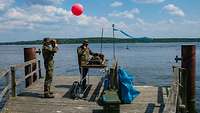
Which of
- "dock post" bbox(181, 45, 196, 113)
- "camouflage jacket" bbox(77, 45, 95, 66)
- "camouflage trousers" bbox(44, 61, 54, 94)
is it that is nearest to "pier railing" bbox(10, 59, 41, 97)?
"camouflage trousers" bbox(44, 61, 54, 94)

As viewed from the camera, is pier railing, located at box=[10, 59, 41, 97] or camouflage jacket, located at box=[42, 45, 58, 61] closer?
camouflage jacket, located at box=[42, 45, 58, 61]

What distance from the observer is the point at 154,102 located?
36.2 feet

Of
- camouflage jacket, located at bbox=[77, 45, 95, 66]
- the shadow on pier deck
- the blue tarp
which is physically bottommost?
the shadow on pier deck

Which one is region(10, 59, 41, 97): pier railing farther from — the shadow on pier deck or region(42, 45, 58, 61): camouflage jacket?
region(42, 45, 58, 61): camouflage jacket

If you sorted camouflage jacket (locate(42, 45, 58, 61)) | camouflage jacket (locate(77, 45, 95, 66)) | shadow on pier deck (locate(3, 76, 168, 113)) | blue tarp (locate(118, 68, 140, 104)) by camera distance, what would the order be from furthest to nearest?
camouflage jacket (locate(77, 45, 95, 66)), camouflage jacket (locate(42, 45, 58, 61)), blue tarp (locate(118, 68, 140, 104)), shadow on pier deck (locate(3, 76, 168, 113))

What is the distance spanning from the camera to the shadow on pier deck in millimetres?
10141

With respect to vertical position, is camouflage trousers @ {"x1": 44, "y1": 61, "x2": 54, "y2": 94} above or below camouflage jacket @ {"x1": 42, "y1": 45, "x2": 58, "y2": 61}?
below

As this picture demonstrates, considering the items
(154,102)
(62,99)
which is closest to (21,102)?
(62,99)

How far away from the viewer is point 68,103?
1105 centimetres

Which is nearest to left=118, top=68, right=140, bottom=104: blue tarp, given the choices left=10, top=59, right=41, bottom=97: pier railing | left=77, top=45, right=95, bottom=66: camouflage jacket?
left=77, top=45, right=95, bottom=66: camouflage jacket

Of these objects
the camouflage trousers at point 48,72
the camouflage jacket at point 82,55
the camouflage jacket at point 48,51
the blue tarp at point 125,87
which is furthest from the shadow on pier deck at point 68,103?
the camouflage jacket at point 48,51

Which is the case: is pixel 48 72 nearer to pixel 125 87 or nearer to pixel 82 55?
pixel 82 55

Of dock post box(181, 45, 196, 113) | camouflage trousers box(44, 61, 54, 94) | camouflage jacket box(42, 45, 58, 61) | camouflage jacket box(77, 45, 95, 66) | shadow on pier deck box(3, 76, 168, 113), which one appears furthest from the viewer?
dock post box(181, 45, 196, 113)

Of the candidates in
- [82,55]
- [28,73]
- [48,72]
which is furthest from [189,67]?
[28,73]
